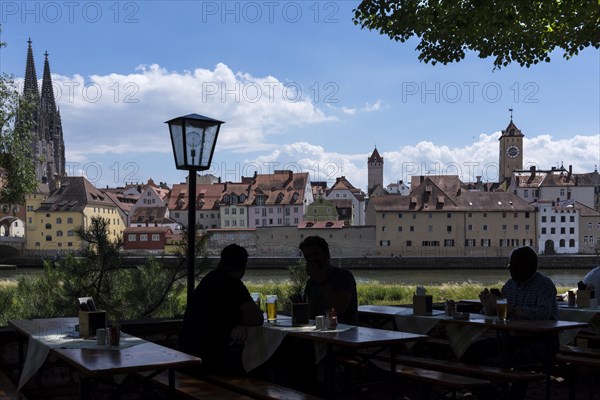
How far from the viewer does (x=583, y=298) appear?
250 inches

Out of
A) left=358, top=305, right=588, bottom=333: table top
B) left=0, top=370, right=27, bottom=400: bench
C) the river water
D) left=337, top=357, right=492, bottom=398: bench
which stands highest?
left=358, top=305, right=588, bottom=333: table top

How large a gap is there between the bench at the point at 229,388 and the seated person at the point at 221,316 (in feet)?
0.34

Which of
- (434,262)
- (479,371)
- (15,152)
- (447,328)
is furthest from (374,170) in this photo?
(479,371)

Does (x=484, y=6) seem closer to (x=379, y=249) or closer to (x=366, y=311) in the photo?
(x=366, y=311)

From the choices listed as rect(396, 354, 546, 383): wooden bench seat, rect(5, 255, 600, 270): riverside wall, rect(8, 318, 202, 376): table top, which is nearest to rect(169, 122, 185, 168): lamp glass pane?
rect(8, 318, 202, 376): table top

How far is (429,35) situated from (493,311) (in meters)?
4.28

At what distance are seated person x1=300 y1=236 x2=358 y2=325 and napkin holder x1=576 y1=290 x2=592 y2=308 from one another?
2252 millimetres

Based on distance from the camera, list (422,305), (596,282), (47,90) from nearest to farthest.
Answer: (422,305) → (596,282) → (47,90)

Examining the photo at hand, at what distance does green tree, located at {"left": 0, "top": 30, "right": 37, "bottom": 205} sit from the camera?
62.8ft

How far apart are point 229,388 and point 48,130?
347 feet

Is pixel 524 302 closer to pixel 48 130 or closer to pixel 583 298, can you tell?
pixel 583 298

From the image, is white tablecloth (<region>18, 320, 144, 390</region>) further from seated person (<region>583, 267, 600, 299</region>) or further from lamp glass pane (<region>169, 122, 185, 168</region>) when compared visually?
seated person (<region>583, 267, 600, 299</region>)

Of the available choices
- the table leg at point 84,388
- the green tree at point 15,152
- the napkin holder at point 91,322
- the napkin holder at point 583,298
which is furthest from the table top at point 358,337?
the green tree at point 15,152

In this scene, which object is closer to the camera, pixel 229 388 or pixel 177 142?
pixel 229 388
